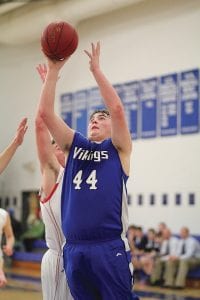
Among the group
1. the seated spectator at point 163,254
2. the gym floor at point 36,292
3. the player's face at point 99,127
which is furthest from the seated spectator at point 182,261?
the player's face at point 99,127

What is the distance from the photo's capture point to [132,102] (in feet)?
47.6

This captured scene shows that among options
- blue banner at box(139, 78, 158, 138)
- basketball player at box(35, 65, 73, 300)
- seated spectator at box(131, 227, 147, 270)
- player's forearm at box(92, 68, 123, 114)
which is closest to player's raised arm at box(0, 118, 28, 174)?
basketball player at box(35, 65, 73, 300)

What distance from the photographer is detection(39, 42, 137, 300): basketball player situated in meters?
3.60

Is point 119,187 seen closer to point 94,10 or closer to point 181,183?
point 181,183

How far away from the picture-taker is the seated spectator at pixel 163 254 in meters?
11.9

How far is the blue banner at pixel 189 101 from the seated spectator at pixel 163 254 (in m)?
2.47

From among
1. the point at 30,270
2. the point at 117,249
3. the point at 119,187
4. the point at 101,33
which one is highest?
the point at 101,33

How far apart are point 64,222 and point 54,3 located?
1221 centimetres

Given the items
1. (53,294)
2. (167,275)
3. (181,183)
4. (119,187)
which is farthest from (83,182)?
(181,183)

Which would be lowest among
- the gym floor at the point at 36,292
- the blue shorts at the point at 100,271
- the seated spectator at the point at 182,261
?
the gym floor at the point at 36,292

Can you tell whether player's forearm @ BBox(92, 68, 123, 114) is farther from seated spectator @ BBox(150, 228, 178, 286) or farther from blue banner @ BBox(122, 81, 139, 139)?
blue banner @ BBox(122, 81, 139, 139)

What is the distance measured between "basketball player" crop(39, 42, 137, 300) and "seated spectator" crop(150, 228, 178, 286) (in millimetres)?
8461

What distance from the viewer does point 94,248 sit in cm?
360

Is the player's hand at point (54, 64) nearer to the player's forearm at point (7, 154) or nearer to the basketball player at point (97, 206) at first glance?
the basketball player at point (97, 206)
